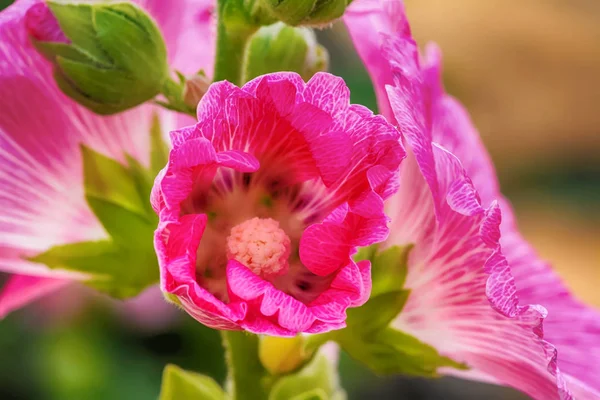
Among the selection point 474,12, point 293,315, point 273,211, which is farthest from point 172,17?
point 474,12

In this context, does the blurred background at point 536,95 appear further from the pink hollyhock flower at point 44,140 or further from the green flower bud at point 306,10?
the green flower bud at point 306,10

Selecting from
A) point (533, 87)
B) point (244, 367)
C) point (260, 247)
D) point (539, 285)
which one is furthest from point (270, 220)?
point (533, 87)

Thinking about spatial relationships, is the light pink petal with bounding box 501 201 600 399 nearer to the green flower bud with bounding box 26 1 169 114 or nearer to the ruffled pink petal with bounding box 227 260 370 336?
the ruffled pink petal with bounding box 227 260 370 336

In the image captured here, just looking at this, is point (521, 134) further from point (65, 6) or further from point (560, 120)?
point (65, 6)

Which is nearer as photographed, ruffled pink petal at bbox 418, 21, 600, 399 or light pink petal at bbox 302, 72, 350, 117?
light pink petal at bbox 302, 72, 350, 117

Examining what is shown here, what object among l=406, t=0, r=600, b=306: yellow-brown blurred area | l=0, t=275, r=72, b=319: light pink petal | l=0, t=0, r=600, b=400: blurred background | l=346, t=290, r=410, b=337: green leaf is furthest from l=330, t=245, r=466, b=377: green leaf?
l=406, t=0, r=600, b=306: yellow-brown blurred area

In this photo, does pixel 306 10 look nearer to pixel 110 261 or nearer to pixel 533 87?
pixel 110 261
